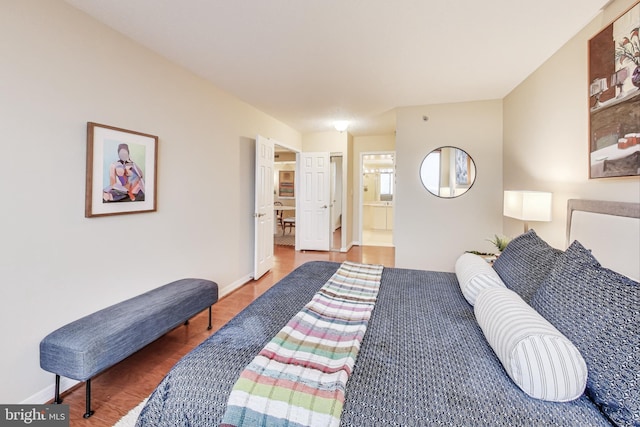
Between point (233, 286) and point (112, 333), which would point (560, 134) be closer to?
point (112, 333)

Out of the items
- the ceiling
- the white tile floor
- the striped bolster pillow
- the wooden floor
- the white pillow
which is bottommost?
the wooden floor

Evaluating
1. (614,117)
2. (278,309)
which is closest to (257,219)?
(278,309)

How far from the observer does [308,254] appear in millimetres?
5914

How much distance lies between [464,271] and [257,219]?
2.85 m

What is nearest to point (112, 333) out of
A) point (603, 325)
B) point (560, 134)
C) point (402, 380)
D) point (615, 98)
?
point (402, 380)

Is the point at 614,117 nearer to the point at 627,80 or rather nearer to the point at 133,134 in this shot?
the point at 627,80

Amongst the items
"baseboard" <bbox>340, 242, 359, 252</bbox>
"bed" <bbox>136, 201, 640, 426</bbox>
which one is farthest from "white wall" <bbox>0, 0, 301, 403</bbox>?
"baseboard" <bbox>340, 242, 359, 252</bbox>

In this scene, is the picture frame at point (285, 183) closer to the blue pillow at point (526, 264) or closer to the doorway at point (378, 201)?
the doorway at point (378, 201)

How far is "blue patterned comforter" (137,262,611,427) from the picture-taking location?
849 mm

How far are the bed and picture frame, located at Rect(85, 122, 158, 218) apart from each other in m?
1.50

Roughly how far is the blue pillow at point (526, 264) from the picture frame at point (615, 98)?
70cm

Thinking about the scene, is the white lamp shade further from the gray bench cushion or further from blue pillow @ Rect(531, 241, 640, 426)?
the gray bench cushion

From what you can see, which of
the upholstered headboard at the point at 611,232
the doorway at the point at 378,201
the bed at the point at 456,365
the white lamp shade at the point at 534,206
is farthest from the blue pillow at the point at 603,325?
the doorway at the point at 378,201

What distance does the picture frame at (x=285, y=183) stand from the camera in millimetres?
9141
